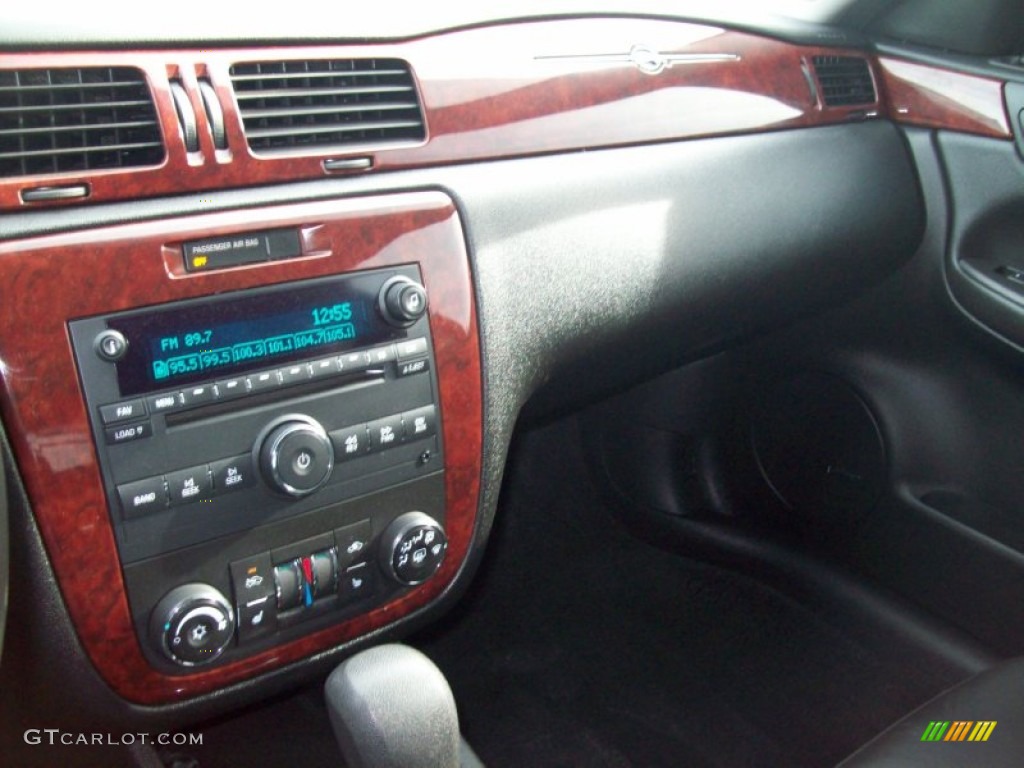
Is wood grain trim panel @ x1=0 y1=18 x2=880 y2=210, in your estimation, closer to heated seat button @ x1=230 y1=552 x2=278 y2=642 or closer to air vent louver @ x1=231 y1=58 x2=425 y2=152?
air vent louver @ x1=231 y1=58 x2=425 y2=152

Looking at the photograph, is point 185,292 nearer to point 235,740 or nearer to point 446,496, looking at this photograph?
point 446,496

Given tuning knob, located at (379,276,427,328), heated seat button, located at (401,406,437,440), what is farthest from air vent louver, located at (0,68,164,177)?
heated seat button, located at (401,406,437,440)

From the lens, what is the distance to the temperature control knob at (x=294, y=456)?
38.7 inches

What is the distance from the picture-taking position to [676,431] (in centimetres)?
207

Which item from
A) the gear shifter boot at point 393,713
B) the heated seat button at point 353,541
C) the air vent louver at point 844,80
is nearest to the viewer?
the gear shifter boot at point 393,713

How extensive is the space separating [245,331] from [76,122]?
23 centimetres

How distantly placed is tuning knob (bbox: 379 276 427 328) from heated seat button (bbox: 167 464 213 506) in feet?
0.77

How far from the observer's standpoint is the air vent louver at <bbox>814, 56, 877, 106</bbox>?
1.64 meters

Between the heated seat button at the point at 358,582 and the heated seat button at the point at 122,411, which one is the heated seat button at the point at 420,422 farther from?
the heated seat button at the point at 122,411

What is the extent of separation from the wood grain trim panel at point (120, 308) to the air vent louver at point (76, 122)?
64 millimetres

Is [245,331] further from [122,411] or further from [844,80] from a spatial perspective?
[844,80]

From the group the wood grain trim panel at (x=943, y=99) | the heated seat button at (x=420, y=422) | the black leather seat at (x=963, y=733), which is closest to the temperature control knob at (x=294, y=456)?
the heated seat button at (x=420, y=422)

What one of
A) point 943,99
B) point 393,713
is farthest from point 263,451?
point 943,99

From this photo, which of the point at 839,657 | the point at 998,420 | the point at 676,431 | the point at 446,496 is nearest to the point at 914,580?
the point at 839,657
